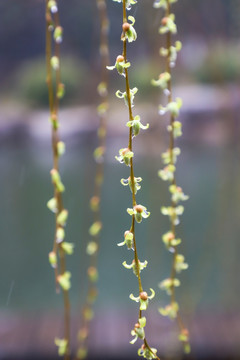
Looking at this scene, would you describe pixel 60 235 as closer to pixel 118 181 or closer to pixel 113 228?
pixel 113 228

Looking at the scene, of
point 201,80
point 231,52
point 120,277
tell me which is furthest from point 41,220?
point 201,80

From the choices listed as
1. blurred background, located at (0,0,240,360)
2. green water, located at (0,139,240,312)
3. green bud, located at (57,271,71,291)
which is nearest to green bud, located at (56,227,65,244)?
green bud, located at (57,271,71,291)

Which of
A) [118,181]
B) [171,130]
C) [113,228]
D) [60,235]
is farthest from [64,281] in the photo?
[118,181]

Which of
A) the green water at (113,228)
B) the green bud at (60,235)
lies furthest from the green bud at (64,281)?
the green water at (113,228)

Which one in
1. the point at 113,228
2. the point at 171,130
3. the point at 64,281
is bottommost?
the point at 113,228

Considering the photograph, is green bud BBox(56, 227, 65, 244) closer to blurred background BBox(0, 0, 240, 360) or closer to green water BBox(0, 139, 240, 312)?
blurred background BBox(0, 0, 240, 360)
